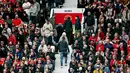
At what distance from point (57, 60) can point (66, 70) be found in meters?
1.36

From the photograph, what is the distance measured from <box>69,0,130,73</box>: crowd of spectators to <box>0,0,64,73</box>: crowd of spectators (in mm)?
1772

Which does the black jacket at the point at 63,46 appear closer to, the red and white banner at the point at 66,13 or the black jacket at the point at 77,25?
the black jacket at the point at 77,25

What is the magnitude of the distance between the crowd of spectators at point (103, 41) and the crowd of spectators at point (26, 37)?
1.77m

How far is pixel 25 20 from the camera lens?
5666cm

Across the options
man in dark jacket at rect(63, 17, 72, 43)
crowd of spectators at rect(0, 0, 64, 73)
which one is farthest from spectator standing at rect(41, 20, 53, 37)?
man in dark jacket at rect(63, 17, 72, 43)

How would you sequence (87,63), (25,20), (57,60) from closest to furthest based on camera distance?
(87,63)
(57,60)
(25,20)

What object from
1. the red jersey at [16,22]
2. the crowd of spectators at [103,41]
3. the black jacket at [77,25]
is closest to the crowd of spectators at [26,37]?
the red jersey at [16,22]

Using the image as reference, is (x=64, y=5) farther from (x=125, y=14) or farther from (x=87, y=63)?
(x=87, y=63)

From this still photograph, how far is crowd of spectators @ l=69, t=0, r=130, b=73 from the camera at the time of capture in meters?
48.8

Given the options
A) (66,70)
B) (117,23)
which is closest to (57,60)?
(66,70)

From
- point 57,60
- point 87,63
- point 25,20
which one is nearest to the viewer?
point 87,63

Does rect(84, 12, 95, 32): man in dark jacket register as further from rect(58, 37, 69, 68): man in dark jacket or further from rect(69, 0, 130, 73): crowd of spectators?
rect(58, 37, 69, 68): man in dark jacket

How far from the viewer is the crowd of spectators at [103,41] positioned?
1923 inches

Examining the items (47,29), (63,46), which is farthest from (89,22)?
(63,46)
